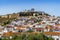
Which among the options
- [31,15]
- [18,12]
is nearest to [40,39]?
[31,15]

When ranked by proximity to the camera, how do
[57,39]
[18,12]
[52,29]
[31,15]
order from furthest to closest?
1. [18,12]
2. [31,15]
3. [52,29]
4. [57,39]

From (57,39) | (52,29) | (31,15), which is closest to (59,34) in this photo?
(57,39)

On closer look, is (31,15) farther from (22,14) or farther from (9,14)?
(9,14)

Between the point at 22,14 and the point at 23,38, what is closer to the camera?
the point at 23,38

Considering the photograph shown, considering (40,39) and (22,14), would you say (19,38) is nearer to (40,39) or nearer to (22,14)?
(40,39)

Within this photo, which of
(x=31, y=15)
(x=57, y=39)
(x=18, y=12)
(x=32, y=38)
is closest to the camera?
(x=32, y=38)

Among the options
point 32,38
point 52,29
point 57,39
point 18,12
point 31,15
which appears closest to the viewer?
point 32,38

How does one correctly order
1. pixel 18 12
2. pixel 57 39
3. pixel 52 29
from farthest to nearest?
pixel 18 12
pixel 52 29
pixel 57 39

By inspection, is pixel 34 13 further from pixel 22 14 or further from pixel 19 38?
pixel 19 38

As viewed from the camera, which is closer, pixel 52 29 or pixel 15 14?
pixel 52 29
